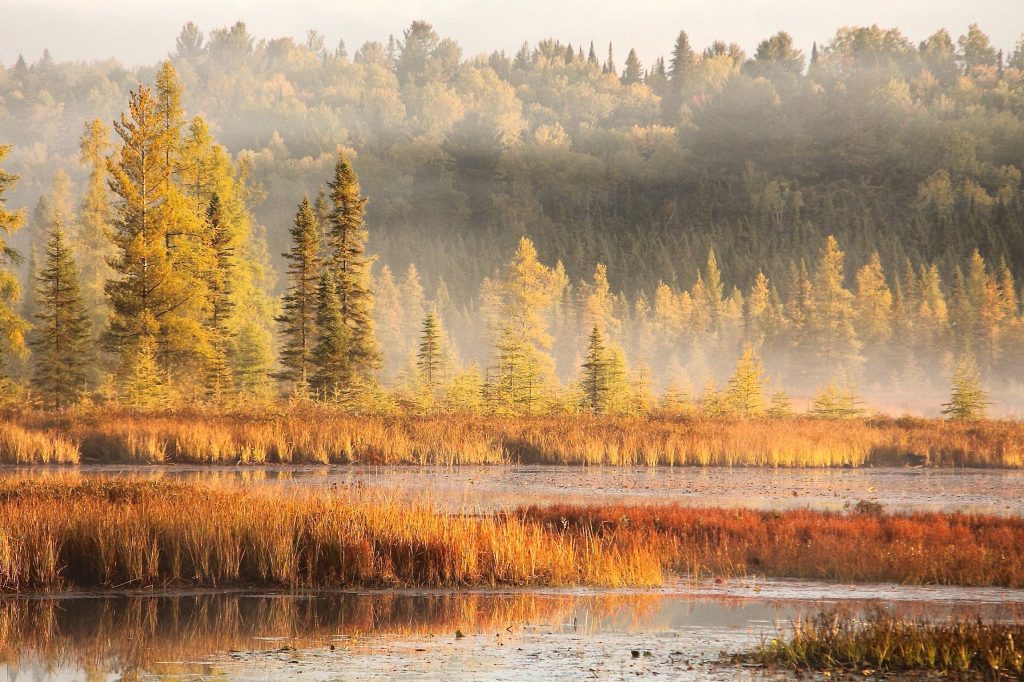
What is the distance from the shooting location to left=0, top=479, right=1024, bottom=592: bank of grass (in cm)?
1620

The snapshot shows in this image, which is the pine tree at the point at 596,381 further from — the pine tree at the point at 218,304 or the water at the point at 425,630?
the water at the point at 425,630

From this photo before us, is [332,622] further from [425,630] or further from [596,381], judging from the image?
[596,381]

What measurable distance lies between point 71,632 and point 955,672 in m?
9.04

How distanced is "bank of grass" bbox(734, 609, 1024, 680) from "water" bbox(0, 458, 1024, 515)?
1171 cm

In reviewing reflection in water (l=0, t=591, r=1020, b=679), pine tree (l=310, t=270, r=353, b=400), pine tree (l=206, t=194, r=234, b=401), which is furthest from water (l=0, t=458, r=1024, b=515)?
pine tree (l=206, t=194, r=234, b=401)

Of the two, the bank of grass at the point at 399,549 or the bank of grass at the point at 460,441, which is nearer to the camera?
the bank of grass at the point at 399,549

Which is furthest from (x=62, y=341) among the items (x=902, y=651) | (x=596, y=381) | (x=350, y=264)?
(x=902, y=651)

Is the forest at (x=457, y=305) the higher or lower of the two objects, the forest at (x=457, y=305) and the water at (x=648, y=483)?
the higher

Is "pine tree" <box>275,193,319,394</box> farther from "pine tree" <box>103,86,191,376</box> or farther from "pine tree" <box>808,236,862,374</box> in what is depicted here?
"pine tree" <box>808,236,862,374</box>

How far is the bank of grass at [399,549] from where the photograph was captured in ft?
53.2

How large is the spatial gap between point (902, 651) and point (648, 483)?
20460 mm

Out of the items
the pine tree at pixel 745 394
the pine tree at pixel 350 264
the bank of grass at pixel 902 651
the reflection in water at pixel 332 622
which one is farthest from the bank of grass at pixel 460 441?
the bank of grass at pixel 902 651

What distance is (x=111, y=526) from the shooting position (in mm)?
16359

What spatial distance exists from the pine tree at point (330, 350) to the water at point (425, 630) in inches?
1613
